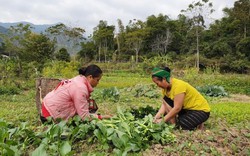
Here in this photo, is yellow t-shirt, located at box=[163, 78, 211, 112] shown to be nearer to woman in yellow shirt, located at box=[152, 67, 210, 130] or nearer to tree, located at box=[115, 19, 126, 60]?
woman in yellow shirt, located at box=[152, 67, 210, 130]

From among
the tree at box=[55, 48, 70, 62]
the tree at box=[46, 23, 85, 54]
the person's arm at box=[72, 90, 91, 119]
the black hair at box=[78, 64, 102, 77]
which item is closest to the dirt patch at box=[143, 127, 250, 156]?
the person's arm at box=[72, 90, 91, 119]

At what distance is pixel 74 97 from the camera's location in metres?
3.88

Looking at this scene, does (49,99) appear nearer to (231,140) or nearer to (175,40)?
(231,140)

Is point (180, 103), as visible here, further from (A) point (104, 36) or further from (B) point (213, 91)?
(A) point (104, 36)

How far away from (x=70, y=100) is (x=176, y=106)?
1.53m

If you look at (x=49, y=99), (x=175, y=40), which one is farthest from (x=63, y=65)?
(x=175, y=40)

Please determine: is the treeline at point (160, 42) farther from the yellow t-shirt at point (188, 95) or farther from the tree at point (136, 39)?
the yellow t-shirt at point (188, 95)

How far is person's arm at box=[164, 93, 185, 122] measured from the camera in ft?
13.6

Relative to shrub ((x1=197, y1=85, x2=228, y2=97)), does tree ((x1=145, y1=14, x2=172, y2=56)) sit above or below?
above

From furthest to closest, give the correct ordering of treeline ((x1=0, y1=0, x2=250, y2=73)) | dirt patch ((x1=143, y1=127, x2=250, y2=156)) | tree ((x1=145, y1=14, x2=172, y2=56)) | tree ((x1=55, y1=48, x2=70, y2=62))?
1. tree ((x1=145, y1=14, x2=172, y2=56))
2. tree ((x1=55, y1=48, x2=70, y2=62))
3. treeline ((x1=0, y1=0, x2=250, y2=73))
4. dirt patch ((x1=143, y1=127, x2=250, y2=156))

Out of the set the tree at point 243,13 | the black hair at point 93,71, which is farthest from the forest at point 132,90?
the black hair at point 93,71

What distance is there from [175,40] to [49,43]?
1771 cm

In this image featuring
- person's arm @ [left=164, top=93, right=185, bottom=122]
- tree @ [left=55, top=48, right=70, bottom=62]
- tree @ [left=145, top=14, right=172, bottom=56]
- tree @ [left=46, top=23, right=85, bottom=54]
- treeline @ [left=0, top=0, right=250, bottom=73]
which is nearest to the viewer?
person's arm @ [left=164, top=93, right=185, bottom=122]

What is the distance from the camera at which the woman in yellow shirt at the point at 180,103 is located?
4.16 m
